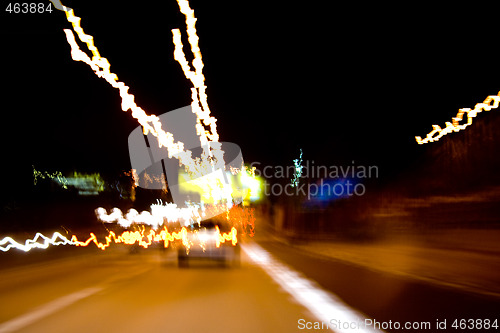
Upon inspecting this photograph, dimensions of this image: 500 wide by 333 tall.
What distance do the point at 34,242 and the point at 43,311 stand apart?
1632cm

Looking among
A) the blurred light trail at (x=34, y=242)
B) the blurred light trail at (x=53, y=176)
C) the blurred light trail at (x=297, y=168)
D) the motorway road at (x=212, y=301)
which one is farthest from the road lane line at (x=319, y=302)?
the blurred light trail at (x=297, y=168)

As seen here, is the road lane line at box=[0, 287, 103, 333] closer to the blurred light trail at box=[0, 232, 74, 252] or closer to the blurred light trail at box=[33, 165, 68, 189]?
the blurred light trail at box=[0, 232, 74, 252]

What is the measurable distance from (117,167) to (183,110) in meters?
10.3

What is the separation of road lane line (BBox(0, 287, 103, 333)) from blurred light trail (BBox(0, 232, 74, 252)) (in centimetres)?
1046

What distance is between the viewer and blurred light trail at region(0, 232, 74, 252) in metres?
22.0

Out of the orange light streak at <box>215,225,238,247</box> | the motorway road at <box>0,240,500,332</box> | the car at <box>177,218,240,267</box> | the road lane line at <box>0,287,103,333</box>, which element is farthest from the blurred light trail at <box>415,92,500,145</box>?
the road lane line at <box>0,287,103,333</box>

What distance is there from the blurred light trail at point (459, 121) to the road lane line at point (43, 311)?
1057cm

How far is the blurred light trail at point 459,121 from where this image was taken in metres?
14.6

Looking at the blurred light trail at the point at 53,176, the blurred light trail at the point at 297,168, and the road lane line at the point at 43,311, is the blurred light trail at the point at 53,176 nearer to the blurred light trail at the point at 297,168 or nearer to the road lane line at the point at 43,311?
the road lane line at the point at 43,311

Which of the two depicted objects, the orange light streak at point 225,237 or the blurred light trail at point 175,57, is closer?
the blurred light trail at point 175,57

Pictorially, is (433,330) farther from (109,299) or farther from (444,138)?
(444,138)

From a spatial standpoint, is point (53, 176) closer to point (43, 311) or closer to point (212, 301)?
point (43, 311)

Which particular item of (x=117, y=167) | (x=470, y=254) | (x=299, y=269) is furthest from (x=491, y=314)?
(x=117, y=167)

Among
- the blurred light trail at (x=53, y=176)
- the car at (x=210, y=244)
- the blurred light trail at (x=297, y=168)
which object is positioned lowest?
the car at (x=210, y=244)
